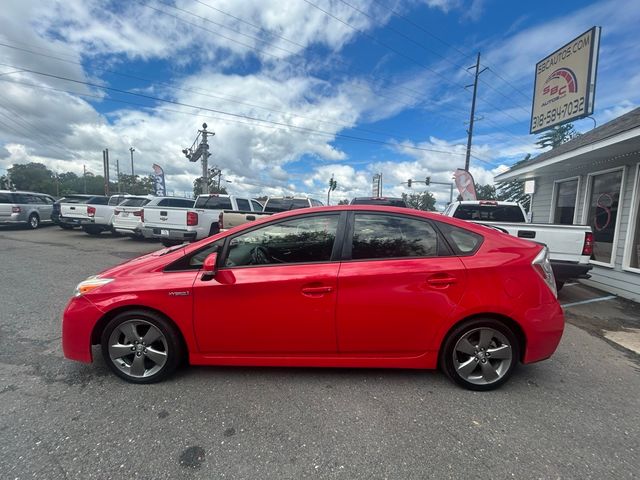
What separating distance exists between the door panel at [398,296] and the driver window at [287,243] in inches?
12.6

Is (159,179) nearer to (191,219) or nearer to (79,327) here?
(191,219)

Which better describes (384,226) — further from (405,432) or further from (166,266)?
(166,266)

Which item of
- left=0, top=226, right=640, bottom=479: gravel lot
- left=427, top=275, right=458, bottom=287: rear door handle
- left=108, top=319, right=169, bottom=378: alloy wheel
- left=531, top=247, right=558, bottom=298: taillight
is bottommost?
left=0, top=226, right=640, bottom=479: gravel lot

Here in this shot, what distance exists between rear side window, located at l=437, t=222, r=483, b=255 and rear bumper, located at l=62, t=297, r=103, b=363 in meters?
3.04

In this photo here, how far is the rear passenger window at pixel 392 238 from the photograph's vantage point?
268 cm

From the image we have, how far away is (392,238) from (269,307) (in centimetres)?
121

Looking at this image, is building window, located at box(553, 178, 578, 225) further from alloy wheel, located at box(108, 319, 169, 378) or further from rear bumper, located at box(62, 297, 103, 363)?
rear bumper, located at box(62, 297, 103, 363)

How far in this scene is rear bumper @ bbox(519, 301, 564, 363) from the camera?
8.54 ft

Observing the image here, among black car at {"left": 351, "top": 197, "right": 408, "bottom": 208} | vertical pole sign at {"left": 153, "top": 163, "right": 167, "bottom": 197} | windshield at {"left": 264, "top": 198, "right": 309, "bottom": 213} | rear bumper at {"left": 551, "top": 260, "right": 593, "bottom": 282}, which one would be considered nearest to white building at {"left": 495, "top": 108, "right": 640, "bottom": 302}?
rear bumper at {"left": 551, "top": 260, "right": 593, "bottom": 282}

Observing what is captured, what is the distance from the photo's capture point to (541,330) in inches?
103

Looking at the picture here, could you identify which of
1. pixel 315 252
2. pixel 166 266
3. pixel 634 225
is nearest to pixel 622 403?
pixel 315 252

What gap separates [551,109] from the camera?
1215 centimetres

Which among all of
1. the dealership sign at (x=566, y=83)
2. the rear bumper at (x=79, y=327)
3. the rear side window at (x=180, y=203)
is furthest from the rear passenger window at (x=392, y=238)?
the dealership sign at (x=566, y=83)

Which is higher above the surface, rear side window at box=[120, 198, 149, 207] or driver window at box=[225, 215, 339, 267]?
rear side window at box=[120, 198, 149, 207]
